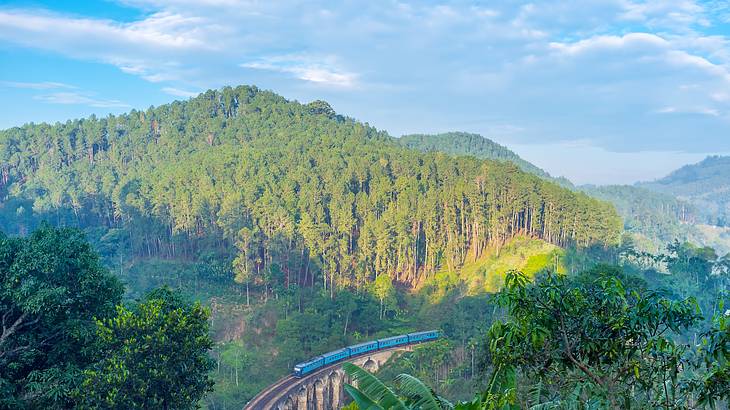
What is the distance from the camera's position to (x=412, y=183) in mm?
72688

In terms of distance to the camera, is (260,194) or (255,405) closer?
(255,405)

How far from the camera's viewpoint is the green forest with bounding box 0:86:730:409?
7.71 meters

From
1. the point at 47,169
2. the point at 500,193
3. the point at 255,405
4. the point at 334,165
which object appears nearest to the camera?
the point at 255,405

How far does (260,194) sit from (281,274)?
14237 millimetres

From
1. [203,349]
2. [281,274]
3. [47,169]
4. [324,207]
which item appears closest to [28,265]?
[203,349]

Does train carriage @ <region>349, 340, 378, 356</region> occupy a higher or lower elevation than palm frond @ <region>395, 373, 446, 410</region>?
lower

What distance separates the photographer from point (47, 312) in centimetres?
1856

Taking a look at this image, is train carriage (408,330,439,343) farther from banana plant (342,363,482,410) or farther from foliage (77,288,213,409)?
banana plant (342,363,482,410)

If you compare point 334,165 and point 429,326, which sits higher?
point 334,165

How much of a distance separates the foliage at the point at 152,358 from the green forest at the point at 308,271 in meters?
0.08

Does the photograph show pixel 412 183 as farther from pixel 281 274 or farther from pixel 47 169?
pixel 47 169

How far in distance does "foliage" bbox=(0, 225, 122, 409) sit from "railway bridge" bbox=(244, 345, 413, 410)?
18218 millimetres

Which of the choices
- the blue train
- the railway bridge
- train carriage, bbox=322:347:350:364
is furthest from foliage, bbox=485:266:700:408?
train carriage, bbox=322:347:350:364

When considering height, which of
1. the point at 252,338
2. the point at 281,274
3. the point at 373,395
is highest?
the point at 373,395
